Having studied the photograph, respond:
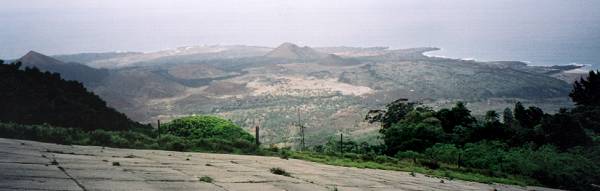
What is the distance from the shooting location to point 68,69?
13788cm

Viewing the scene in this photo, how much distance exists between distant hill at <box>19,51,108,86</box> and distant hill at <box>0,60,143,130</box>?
110 m

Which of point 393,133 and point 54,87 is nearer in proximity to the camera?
point 54,87

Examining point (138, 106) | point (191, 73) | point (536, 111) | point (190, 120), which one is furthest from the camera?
point (191, 73)

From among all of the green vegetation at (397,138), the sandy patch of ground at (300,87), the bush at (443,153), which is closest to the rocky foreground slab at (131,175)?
the green vegetation at (397,138)

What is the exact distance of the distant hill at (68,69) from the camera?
131750 mm

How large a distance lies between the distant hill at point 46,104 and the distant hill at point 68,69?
11011cm

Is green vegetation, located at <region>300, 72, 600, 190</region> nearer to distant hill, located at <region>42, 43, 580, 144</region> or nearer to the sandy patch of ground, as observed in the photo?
distant hill, located at <region>42, 43, 580, 144</region>

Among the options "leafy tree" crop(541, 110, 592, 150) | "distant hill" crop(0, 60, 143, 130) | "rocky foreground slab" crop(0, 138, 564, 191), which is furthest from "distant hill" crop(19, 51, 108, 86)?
"rocky foreground slab" crop(0, 138, 564, 191)

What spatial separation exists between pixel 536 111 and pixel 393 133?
42.8ft

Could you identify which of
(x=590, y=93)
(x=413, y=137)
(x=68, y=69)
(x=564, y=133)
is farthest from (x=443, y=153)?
(x=68, y=69)

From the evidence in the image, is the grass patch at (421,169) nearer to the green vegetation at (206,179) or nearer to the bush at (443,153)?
the bush at (443,153)

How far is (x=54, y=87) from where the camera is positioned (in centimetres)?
2741

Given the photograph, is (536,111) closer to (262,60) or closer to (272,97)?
(272,97)

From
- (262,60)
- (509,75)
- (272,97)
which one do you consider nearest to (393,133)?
(272,97)
